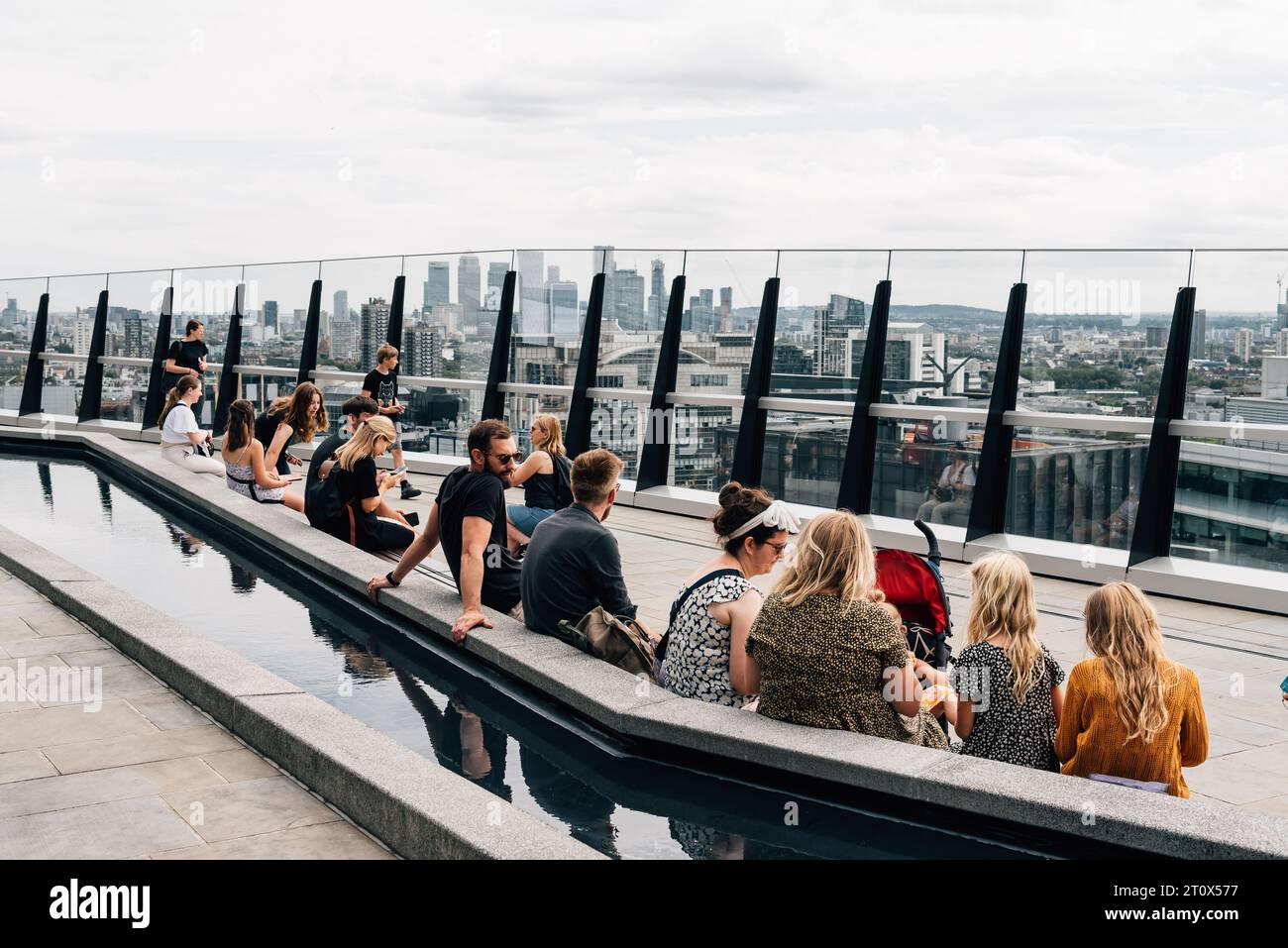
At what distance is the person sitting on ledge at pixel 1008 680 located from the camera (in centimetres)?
450

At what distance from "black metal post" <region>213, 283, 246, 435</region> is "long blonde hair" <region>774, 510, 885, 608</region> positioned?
15.7 m

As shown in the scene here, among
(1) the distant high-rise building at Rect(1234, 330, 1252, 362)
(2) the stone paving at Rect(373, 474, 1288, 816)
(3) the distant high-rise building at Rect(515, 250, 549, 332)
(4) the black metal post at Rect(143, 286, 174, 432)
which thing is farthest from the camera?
(4) the black metal post at Rect(143, 286, 174, 432)

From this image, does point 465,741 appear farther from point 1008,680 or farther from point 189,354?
point 189,354

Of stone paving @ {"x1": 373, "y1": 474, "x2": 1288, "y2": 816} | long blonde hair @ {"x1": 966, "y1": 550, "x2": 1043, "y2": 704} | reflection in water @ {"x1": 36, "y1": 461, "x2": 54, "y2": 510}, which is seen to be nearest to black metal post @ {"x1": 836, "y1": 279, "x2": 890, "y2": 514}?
stone paving @ {"x1": 373, "y1": 474, "x2": 1288, "y2": 816}

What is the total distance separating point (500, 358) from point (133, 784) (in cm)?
1131

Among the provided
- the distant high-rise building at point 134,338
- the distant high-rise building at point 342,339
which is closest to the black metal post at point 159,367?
the distant high-rise building at point 134,338

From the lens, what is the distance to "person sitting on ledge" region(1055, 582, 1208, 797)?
4.21 metres

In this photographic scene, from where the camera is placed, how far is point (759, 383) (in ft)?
40.4

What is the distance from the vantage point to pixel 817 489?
11898 millimetres

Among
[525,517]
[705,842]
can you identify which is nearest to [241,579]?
[525,517]

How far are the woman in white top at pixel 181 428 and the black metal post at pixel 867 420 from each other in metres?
6.08

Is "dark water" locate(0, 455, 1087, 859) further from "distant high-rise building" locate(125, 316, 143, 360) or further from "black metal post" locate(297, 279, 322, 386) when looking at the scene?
"distant high-rise building" locate(125, 316, 143, 360)

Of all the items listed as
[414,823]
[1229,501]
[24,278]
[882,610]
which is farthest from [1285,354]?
[24,278]

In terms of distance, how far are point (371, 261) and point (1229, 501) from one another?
37.7ft
